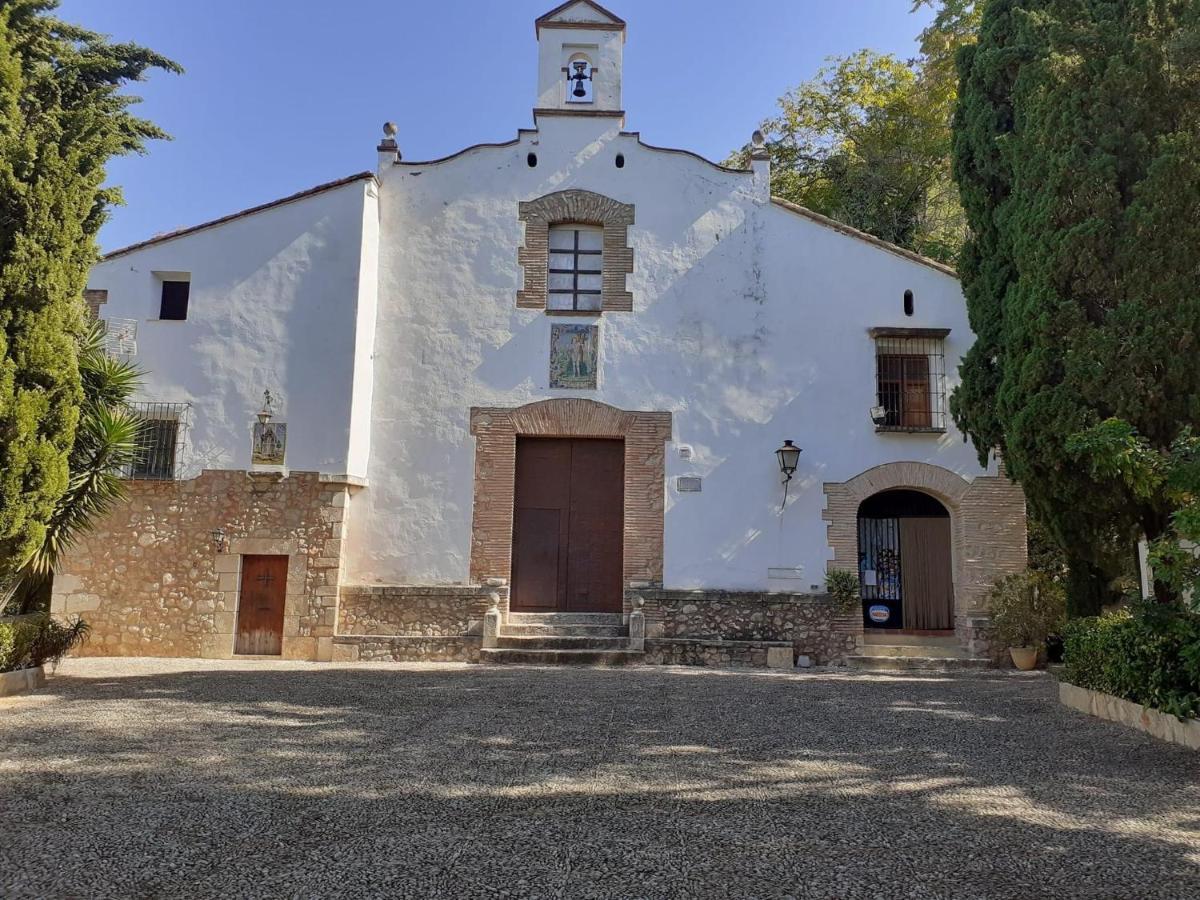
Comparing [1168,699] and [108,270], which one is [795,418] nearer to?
[1168,699]

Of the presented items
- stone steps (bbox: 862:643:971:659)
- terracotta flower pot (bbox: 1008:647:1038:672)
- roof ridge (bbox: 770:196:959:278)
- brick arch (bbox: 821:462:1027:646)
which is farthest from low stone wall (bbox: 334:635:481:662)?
roof ridge (bbox: 770:196:959:278)

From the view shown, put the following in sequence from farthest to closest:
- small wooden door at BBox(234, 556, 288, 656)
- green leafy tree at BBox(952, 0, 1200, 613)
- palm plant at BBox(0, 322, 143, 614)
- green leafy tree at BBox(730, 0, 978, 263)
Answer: green leafy tree at BBox(730, 0, 978, 263) → small wooden door at BBox(234, 556, 288, 656) → palm plant at BBox(0, 322, 143, 614) → green leafy tree at BBox(952, 0, 1200, 613)

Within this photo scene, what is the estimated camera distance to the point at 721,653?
10.3 metres

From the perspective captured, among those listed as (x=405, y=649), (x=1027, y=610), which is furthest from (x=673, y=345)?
(x=1027, y=610)

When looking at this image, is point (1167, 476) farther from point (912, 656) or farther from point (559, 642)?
point (559, 642)

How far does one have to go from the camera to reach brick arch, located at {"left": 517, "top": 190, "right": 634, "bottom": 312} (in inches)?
448

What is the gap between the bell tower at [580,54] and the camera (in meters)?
11.9

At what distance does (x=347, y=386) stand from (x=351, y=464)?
1.04 m

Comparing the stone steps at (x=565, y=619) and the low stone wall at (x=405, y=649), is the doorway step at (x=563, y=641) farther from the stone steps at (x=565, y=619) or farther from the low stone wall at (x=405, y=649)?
the low stone wall at (x=405, y=649)

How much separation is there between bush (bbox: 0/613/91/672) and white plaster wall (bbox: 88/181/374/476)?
309 cm

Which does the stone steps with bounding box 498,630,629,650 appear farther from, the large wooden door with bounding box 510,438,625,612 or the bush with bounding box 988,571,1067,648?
the bush with bounding box 988,571,1067,648

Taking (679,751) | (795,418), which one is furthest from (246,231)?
(679,751)

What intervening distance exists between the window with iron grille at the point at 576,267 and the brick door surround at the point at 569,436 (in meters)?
1.49

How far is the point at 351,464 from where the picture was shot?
10.5 meters
